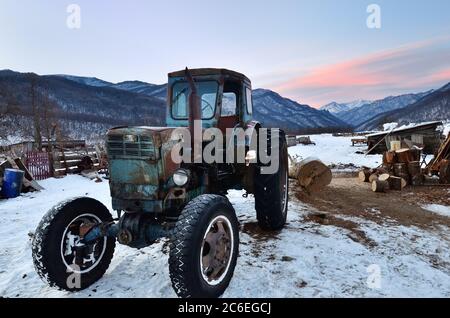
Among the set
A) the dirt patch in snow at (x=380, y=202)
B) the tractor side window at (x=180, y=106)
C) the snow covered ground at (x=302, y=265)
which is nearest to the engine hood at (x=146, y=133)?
the tractor side window at (x=180, y=106)

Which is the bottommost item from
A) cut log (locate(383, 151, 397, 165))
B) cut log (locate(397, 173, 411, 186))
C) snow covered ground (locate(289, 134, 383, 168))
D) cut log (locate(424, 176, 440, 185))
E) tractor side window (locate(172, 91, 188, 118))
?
cut log (locate(424, 176, 440, 185))

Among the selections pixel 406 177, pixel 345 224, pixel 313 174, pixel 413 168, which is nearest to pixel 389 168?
pixel 406 177

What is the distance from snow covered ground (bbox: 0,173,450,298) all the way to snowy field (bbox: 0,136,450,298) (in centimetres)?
1

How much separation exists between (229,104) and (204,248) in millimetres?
2456

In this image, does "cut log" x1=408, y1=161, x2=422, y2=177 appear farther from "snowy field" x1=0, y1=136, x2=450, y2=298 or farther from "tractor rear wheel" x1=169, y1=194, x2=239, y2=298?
"tractor rear wheel" x1=169, y1=194, x2=239, y2=298

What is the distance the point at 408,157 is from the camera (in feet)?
33.0

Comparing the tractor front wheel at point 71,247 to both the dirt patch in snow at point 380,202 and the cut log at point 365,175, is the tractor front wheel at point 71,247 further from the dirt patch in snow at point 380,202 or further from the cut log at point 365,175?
the cut log at point 365,175

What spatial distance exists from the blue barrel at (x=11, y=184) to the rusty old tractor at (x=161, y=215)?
6.94 m

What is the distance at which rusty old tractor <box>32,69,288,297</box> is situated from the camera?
279 centimetres

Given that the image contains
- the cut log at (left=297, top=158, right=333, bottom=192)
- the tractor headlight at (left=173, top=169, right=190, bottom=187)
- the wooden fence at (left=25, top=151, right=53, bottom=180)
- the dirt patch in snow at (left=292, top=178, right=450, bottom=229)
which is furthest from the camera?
the wooden fence at (left=25, top=151, right=53, bottom=180)

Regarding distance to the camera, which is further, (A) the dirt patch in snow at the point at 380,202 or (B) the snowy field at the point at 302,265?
(A) the dirt patch in snow at the point at 380,202

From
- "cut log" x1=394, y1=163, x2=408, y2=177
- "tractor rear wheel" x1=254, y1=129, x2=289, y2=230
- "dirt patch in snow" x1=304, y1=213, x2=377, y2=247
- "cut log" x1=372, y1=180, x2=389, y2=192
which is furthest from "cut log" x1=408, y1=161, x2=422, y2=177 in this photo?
"tractor rear wheel" x1=254, y1=129, x2=289, y2=230

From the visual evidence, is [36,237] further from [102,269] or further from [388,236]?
[388,236]

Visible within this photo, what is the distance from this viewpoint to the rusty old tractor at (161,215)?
2792 mm
